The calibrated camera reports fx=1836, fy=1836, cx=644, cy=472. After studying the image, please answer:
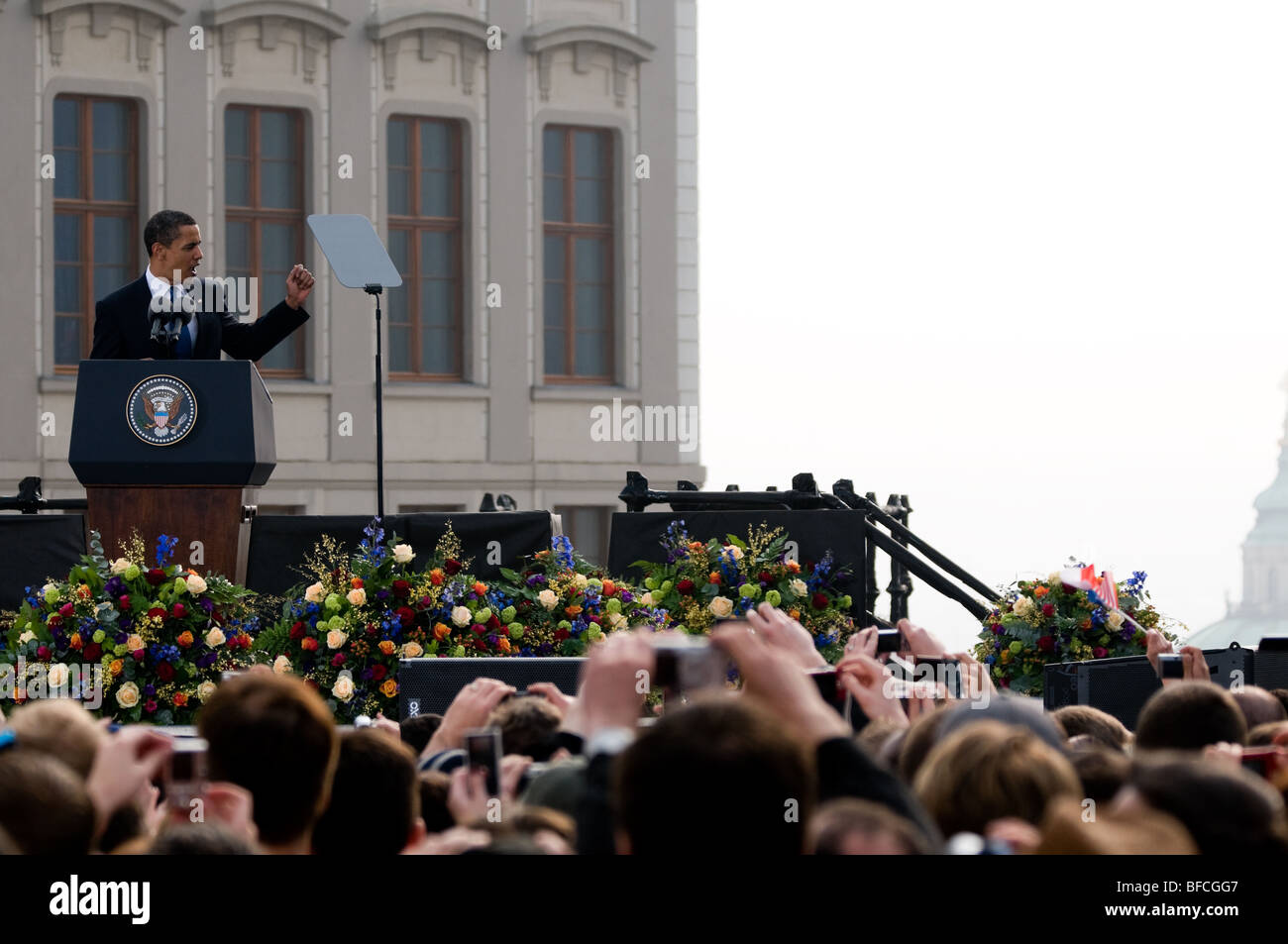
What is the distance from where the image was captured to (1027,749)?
2.85m

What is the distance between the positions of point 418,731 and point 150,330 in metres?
4.19

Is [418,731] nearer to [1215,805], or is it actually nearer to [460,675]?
[460,675]

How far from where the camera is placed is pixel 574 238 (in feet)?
66.6

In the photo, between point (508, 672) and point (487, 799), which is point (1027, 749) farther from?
point (508, 672)

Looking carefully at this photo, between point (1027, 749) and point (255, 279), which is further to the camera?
point (255, 279)

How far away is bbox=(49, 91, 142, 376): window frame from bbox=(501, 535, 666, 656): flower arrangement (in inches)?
432

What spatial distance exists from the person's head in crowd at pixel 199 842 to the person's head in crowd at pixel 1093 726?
89.9 inches

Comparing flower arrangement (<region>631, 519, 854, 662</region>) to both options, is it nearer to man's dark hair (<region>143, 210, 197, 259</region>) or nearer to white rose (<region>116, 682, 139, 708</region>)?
white rose (<region>116, 682, 139, 708</region>)

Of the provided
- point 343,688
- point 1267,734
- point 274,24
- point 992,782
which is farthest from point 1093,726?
point 274,24

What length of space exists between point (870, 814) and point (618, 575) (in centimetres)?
735

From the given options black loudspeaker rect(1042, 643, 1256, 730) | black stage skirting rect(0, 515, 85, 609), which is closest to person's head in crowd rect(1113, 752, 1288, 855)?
black loudspeaker rect(1042, 643, 1256, 730)

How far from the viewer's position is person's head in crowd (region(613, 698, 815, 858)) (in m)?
2.42
